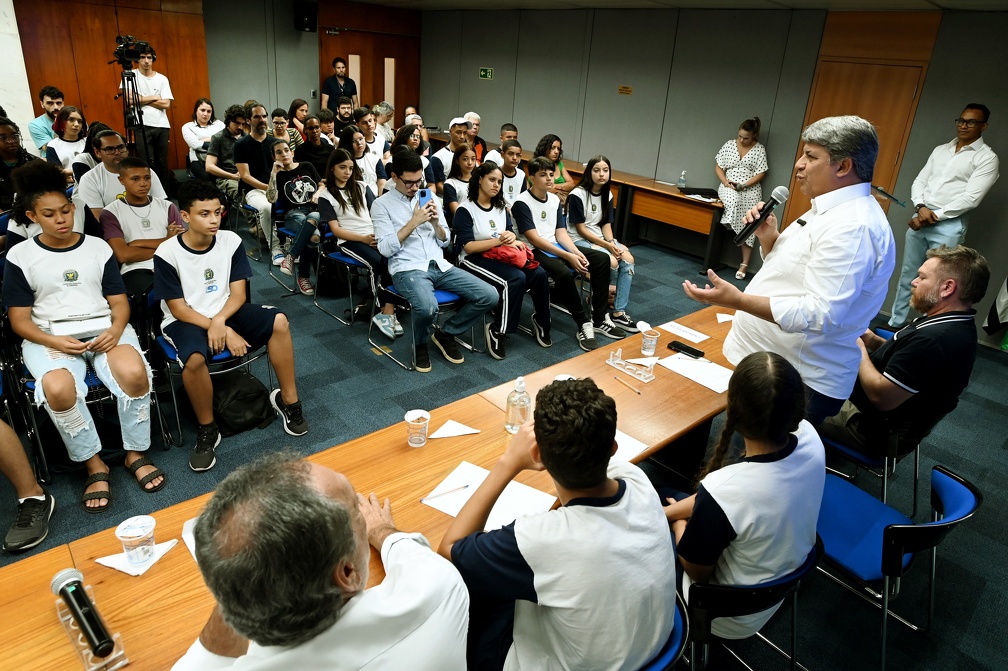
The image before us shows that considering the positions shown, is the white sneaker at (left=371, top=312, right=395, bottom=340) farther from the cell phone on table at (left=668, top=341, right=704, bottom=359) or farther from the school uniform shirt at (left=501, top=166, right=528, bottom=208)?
the cell phone on table at (left=668, top=341, right=704, bottom=359)

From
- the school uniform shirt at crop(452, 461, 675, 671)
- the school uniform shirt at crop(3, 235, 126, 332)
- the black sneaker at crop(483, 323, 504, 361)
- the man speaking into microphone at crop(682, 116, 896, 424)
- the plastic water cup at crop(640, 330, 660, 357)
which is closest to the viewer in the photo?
the school uniform shirt at crop(452, 461, 675, 671)

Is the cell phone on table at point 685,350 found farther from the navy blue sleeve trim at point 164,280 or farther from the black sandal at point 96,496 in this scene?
the black sandal at point 96,496

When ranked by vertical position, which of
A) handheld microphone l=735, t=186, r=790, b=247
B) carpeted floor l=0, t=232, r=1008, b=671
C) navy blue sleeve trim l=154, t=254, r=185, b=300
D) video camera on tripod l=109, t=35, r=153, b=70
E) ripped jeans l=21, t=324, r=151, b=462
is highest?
video camera on tripod l=109, t=35, r=153, b=70

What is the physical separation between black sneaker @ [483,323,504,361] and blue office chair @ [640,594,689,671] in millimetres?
3019

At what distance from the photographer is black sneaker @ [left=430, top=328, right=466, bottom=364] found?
4297mm

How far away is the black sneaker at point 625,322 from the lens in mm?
4996

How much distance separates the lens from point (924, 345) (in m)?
2.43

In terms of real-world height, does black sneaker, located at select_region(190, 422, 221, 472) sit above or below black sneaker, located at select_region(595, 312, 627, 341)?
below

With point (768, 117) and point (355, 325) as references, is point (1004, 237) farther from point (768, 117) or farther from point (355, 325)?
point (355, 325)

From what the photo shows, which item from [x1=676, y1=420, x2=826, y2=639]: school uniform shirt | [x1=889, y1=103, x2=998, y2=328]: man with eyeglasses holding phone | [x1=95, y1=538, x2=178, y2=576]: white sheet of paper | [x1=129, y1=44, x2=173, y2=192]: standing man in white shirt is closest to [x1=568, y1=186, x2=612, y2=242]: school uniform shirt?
[x1=889, y1=103, x2=998, y2=328]: man with eyeglasses holding phone

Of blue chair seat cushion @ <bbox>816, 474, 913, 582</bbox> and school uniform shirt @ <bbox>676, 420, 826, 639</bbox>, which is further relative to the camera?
blue chair seat cushion @ <bbox>816, 474, 913, 582</bbox>

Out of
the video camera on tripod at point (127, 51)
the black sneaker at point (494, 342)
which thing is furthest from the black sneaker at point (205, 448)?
the video camera on tripod at point (127, 51)

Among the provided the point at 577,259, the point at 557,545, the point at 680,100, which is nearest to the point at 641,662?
the point at 557,545

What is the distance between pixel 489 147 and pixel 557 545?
28.6 feet
